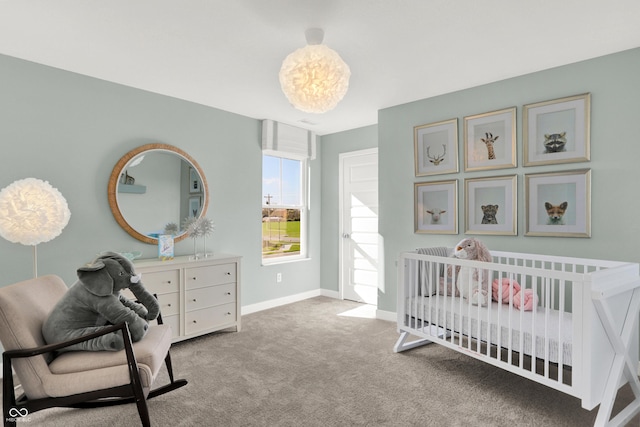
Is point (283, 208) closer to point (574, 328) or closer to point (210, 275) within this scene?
point (210, 275)

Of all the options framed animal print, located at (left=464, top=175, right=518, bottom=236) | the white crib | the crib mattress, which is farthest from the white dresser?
framed animal print, located at (left=464, top=175, right=518, bottom=236)

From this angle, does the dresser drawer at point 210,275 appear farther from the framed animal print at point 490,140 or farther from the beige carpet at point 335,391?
the framed animal print at point 490,140

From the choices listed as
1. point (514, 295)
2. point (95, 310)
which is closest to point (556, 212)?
point (514, 295)

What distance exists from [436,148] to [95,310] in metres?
3.08

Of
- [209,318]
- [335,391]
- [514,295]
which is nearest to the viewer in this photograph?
[335,391]

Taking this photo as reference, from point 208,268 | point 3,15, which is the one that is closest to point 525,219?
point 208,268

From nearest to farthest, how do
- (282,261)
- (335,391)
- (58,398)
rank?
(58,398), (335,391), (282,261)

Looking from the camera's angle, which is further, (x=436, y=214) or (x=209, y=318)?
(x=436, y=214)

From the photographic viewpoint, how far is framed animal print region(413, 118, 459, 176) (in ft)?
11.1

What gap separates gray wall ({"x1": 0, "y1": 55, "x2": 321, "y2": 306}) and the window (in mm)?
320

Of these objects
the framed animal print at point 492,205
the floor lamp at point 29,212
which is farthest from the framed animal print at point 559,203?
the floor lamp at point 29,212

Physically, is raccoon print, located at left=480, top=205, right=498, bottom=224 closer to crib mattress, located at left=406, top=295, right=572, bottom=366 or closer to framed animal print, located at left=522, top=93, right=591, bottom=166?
framed animal print, located at left=522, top=93, right=591, bottom=166

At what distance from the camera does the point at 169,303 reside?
119 inches

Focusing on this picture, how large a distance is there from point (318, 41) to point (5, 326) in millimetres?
2240
